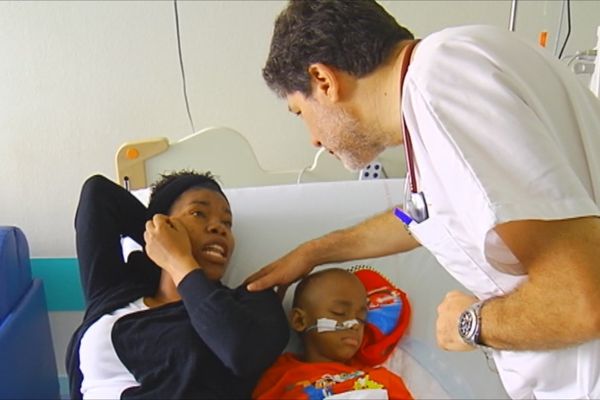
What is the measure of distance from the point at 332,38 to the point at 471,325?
51 cm

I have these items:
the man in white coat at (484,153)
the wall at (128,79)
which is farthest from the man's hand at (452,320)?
the wall at (128,79)

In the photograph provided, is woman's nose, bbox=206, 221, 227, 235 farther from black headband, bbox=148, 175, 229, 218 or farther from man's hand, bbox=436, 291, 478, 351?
man's hand, bbox=436, 291, 478, 351

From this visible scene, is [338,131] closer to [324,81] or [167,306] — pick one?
[324,81]

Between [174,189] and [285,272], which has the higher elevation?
[174,189]

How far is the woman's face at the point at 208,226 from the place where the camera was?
5.16ft

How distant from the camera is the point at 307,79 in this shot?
3.50 feet

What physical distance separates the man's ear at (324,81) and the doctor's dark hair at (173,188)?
672 millimetres

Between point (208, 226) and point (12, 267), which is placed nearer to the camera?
point (208, 226)

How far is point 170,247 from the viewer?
4.84 feet

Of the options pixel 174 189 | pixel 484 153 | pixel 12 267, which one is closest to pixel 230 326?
pixel 174 189

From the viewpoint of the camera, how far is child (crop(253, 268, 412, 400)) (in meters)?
1.47

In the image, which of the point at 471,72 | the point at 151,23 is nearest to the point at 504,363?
the point at 471,72

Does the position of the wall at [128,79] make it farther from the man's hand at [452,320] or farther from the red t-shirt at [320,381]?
the man's hand at [452,320]

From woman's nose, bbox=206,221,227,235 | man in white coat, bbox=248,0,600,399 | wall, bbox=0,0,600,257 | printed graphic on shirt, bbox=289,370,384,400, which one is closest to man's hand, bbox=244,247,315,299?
woman's nose, bbox=206,221,227,235
